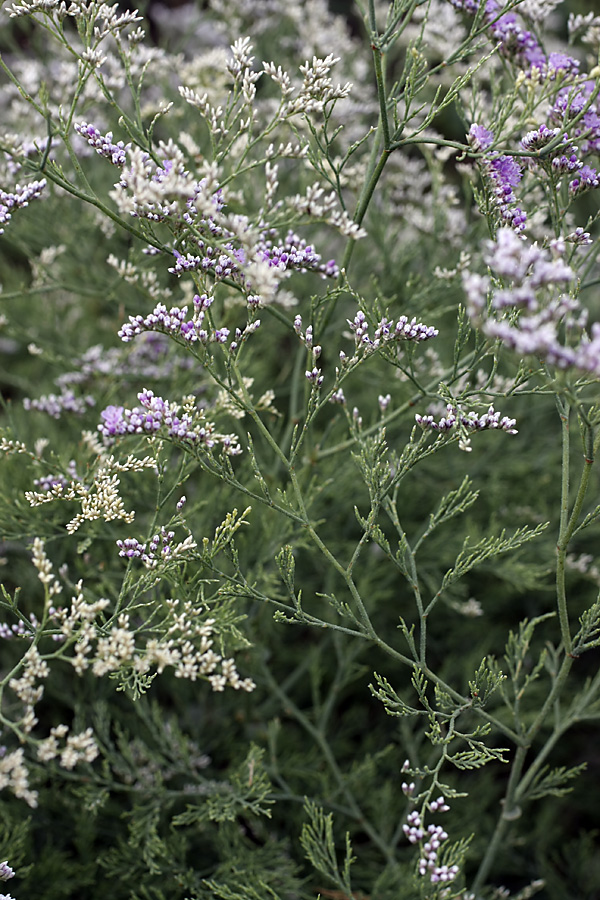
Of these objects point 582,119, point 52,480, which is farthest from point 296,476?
point 582,119

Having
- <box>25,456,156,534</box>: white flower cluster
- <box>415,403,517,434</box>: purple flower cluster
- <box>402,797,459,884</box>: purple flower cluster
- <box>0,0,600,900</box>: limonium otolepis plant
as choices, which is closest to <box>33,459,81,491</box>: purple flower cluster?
<box>0,0,600,900</box>: limonium otolepis plant

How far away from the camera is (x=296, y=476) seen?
1.68 m

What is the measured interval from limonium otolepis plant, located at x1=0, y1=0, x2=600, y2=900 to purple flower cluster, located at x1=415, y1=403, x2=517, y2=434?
0.02 meters

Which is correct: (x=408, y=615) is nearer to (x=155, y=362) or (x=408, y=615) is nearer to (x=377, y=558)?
(x=377, y=558)

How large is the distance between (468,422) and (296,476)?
0.43 metres

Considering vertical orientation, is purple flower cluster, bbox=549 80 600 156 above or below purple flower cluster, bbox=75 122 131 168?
below

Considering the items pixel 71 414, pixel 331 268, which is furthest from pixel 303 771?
pixel 331 268

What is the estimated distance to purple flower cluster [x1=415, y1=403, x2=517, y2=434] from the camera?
4.66ft

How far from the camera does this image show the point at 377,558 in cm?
272

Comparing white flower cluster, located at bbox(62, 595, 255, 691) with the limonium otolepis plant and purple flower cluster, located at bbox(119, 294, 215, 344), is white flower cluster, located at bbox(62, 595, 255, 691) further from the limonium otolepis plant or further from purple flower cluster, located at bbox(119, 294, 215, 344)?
purple flower cluster, located at bbox(119, 294, 215, 344)

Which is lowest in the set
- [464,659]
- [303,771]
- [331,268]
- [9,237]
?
[303,771]

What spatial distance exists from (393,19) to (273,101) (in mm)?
1430

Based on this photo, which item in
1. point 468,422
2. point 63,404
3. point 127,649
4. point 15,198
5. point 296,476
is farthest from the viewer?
point 63,404

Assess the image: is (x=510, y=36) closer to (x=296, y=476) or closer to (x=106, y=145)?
(x=106, y=145)
